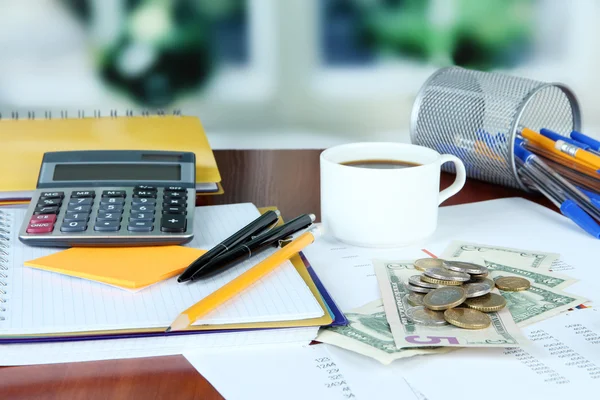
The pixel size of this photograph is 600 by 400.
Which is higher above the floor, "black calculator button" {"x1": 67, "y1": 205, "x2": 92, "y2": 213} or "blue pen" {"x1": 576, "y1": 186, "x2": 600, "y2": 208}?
"black calculator button" {"x1": 67, "y1": 205, "x2": 92, "y2": 213}

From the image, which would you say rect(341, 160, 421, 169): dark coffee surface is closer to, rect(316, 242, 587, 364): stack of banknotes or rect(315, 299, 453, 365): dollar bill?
rect(316, 242, 587, 364): stack of banknotes

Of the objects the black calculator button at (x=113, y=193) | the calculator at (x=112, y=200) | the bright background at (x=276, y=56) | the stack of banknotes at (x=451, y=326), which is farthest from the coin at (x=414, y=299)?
the bright background at (x=276, y=56)

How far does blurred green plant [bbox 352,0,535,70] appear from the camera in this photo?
1453 millimetres

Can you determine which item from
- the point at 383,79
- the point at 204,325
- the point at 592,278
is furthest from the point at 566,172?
the point at 383,79

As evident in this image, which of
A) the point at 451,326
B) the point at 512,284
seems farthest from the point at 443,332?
the point at 512,284

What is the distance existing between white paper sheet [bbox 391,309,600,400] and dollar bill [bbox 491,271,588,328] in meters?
0.02

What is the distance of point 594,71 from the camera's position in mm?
1489

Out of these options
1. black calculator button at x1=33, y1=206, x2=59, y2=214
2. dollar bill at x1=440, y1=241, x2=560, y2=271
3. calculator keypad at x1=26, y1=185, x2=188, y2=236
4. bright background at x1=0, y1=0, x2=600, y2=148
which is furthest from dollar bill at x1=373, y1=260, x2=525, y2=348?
bright background at x1=0, y1=0, x2=600, y2=148

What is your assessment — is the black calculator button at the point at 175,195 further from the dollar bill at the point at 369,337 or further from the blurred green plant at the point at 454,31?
the blurred green plant at the point at 454,31

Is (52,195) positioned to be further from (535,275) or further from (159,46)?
(159,46)

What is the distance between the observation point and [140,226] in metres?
0.70

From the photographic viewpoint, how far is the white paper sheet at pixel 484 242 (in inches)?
25.0

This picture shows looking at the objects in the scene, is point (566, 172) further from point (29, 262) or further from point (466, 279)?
point (29, 262)

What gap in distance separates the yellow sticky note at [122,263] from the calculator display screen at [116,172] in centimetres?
13
